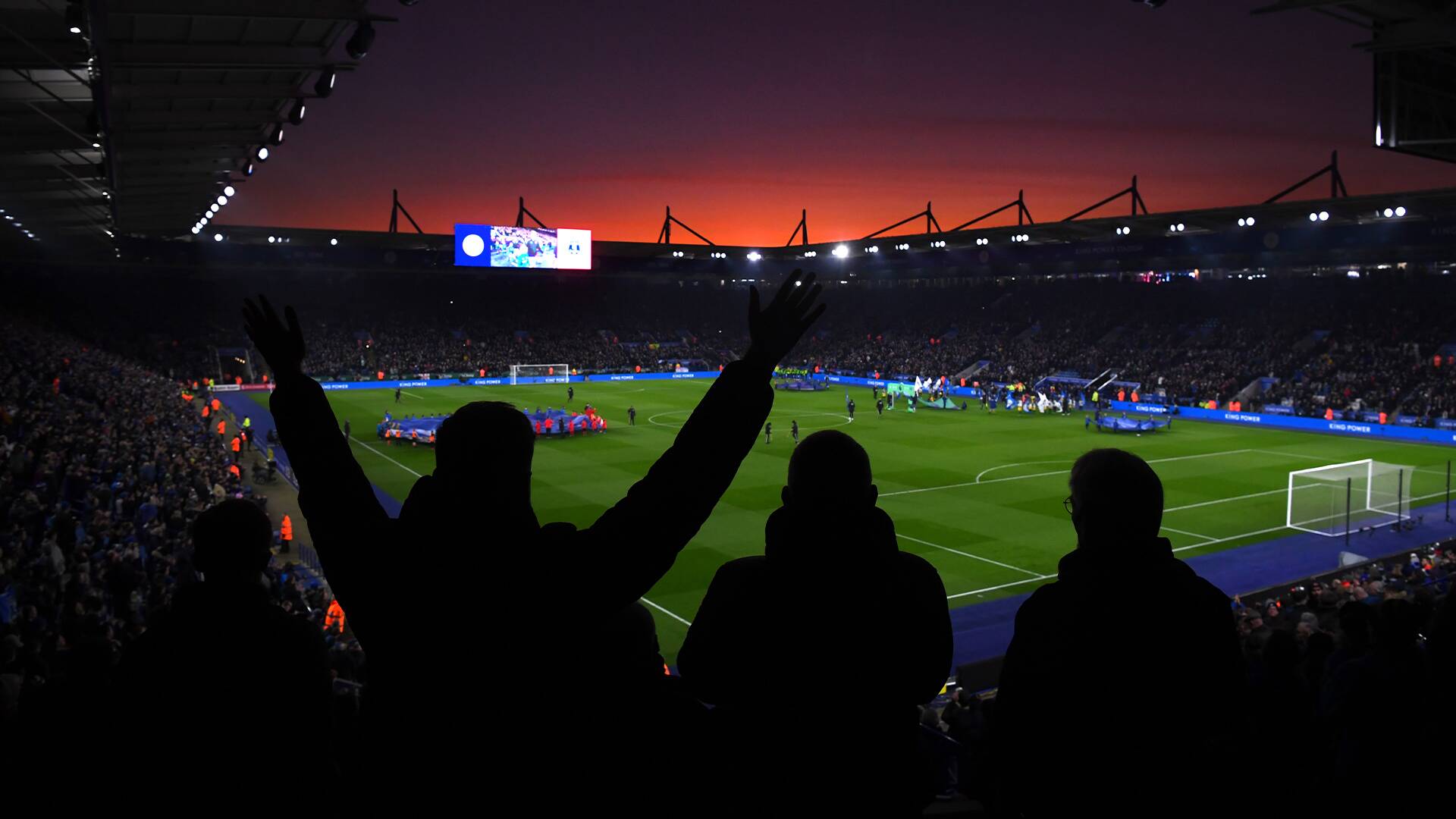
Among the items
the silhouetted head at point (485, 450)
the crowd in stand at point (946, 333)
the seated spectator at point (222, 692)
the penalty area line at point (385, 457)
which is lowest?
the penalty area line at point (385, 457)

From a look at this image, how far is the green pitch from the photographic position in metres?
24.0

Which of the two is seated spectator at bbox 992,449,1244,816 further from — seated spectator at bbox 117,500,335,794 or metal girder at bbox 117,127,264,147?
metal girder at bbox 117,127,264,147

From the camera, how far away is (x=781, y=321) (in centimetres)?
271

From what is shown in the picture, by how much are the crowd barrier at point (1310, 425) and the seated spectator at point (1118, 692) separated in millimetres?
50902

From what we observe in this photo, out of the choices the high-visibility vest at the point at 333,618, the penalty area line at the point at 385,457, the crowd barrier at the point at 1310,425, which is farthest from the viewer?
the crowd barrier at the point at 1310,425

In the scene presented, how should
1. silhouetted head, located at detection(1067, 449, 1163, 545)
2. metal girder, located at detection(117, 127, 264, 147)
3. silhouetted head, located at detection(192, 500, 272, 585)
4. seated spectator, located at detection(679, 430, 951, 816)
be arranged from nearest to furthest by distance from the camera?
seated spectator, located at detection(679, 430, 951, 816), silhouetted head, located at detection(1067, 449, 1163, 545), silhouetted head, located at detection(192, 500, 272, 585), metal girder, located at detection(117, 127, 264, 147)

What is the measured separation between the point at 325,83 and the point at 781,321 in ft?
58.0

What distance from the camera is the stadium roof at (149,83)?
1406 centimetres

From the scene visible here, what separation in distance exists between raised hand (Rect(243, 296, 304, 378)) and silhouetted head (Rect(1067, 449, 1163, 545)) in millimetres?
2221

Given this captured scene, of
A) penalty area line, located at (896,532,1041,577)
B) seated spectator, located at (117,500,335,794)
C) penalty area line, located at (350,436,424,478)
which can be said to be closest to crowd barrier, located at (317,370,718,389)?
penalty area line, located at (350,436,424,478)

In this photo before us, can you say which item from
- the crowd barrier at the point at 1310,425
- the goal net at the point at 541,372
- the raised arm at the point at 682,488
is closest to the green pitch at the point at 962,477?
the crowd barrier at the point at 1310,425

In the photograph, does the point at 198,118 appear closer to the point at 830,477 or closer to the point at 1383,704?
the point at 830,477

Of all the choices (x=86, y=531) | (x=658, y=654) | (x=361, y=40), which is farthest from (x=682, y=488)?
(x=86, y=531)

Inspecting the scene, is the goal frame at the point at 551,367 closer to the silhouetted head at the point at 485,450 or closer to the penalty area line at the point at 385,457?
the penalty area line at the point at 385,457
